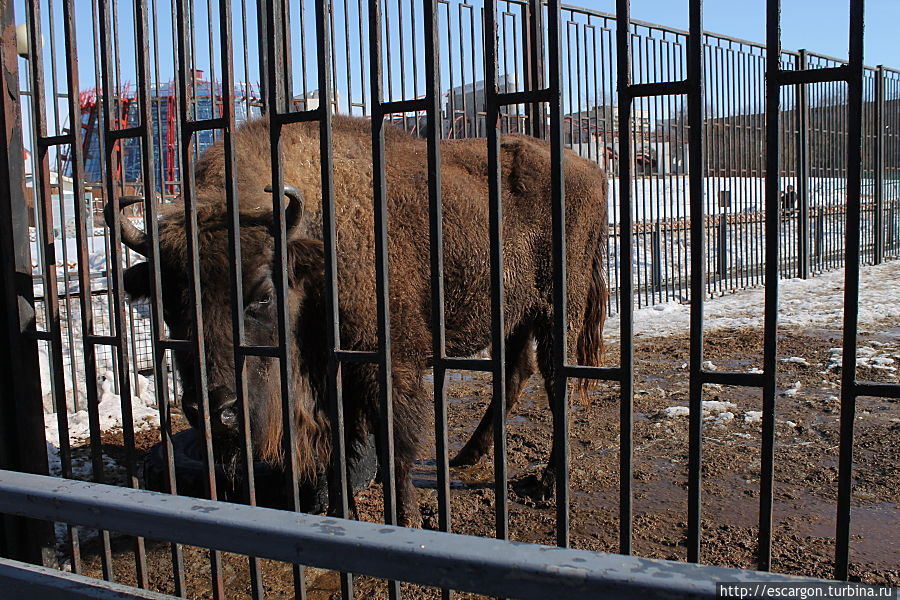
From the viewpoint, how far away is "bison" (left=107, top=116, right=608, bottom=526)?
10.2ft

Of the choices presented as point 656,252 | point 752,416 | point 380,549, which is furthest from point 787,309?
point 380,549

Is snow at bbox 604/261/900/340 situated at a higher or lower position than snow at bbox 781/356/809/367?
higher

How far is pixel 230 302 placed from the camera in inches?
113

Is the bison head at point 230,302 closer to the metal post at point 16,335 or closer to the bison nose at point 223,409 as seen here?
the bison nose at point 223,409

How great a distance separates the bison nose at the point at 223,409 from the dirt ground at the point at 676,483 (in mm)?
1002

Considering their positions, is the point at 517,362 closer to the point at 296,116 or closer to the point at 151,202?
the point at 151,202

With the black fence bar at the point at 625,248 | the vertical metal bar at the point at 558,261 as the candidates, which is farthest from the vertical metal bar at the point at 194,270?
the black fence bar at the point at 625,248

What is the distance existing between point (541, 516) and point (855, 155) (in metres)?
3.12

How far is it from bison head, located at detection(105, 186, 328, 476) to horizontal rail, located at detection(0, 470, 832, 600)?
1.17m

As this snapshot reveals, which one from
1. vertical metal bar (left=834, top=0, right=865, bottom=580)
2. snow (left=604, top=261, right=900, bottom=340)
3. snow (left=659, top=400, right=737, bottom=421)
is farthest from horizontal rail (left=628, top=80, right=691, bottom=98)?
snow (left=604, top=261, right=900, bottom=340)

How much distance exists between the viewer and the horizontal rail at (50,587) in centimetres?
153

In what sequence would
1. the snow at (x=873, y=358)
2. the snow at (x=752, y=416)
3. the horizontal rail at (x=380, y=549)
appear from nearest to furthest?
the horizontal rail at (x=380, y=549) < the snow at (x=752, y=416) < the snow at (x=873, y=358)

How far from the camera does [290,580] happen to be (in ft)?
11.4

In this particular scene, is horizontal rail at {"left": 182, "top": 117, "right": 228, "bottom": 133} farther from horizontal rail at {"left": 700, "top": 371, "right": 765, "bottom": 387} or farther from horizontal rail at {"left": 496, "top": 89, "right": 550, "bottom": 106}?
horizontal rail at {"left": 700, "top": 371, "right": 765, "bottom": 387}
